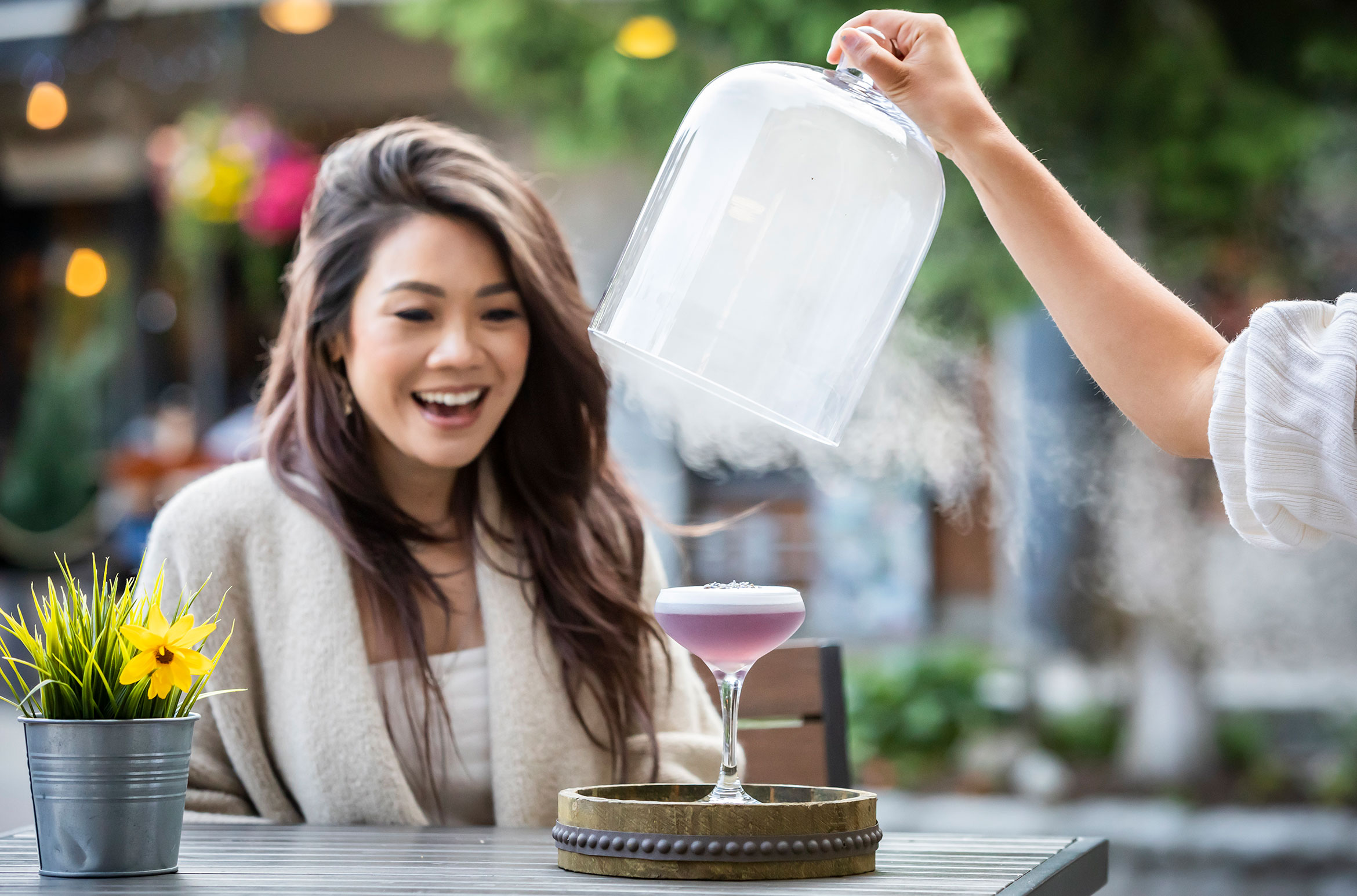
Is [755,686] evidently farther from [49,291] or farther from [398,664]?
[49,291]

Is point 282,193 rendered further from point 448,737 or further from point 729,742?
point 729,742

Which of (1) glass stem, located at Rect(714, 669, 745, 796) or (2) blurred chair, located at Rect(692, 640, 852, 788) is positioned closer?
(1) glass stem, located at Rect(714, 669, 745, 796)

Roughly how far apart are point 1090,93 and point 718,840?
3513mm

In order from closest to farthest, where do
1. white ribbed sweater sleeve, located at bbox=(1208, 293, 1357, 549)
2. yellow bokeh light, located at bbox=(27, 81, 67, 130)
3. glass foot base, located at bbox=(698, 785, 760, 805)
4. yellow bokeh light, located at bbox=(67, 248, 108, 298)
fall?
white ribbed sweater sleeve, located at bbox=(1208, 293, 1357, 549)
glass foot base, located at bbox=(698, 785, 760, 805)
yellow bokeh light, located at bbox=(27, 81, 67, 130)
yellow bokeh light, located at bbox=(67, 248, 108, 298)

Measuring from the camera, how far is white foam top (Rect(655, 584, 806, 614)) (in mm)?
1460

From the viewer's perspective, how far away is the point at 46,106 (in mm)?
6773

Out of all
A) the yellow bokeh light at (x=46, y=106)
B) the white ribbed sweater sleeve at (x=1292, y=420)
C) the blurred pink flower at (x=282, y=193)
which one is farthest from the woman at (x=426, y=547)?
the yellow bokeh light at (x=46, y=106)

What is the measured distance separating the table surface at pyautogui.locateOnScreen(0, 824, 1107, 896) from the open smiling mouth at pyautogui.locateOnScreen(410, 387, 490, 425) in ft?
1.97

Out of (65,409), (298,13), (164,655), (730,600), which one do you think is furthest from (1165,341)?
(65,409)

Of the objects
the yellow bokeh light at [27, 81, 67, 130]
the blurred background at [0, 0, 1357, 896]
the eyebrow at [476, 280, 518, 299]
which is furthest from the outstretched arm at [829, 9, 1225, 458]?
the yellow bokeh light at [27, 81, 67, 130]

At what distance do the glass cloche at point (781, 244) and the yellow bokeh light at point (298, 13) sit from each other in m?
4.91

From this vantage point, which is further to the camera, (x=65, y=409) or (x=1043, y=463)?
(x=65, y=409)

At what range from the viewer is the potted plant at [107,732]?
4.53ft

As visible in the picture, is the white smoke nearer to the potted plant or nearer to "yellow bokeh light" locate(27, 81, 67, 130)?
the potted plant
